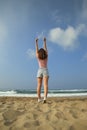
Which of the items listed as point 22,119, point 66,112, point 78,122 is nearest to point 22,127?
point 22,119

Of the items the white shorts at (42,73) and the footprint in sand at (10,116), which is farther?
the white shorts at (42,73)

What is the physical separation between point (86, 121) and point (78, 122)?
164mm

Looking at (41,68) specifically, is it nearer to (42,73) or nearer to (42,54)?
(42,73)

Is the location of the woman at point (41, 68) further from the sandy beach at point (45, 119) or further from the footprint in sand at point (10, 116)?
the footprint in sand at point (10, 116)

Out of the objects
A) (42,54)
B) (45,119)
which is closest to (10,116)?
(45,119)

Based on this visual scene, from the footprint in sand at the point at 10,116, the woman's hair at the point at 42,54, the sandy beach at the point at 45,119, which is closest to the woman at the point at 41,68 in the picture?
the woman's hair at the point at 42,54

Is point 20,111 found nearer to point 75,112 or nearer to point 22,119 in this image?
point 22,119

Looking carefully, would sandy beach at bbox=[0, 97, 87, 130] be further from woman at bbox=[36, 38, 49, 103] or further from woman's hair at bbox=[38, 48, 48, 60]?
woman's hair at bbox=[38, 48, 48, 60]

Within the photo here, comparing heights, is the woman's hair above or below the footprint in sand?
above

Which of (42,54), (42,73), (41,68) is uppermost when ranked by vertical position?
(42,54)

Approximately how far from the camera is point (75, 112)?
4.98 m

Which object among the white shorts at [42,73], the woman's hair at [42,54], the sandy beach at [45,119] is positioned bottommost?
the sandy beach at [45,119]

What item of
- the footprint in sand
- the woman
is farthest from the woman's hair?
the footprint in sand

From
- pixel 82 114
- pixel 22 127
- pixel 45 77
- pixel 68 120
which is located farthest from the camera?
pixel 45 77
